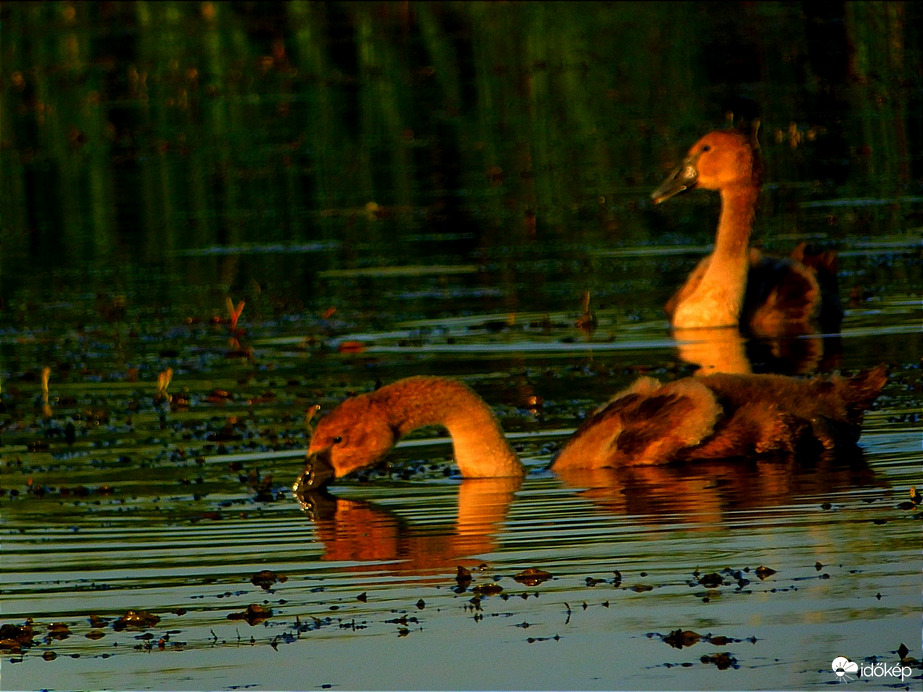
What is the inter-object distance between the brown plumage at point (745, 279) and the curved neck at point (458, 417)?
4960 millimetres

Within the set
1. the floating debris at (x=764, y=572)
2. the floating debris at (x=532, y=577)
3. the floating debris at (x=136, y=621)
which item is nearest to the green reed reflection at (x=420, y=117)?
the floating debris at (x=532, y=577)

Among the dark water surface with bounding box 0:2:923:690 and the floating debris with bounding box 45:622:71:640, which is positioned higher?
the dark water surface with bounding box 0:2:923:690

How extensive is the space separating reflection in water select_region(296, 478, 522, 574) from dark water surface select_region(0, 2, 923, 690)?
0.03 meters

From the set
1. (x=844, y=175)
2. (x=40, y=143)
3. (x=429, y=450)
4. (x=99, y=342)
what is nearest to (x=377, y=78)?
(x=40, y=143)

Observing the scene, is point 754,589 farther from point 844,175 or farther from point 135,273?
point 844,175

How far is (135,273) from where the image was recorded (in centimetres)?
1973

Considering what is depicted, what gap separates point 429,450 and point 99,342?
514cm

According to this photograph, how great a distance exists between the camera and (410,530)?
387 inches

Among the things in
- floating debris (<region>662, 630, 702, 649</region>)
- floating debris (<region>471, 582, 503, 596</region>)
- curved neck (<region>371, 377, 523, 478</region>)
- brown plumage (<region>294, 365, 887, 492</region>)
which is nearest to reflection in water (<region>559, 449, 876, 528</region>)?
brown plumage (<region>294, 365, 887, 492</region>)

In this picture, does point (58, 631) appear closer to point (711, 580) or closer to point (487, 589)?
point (487, 589)

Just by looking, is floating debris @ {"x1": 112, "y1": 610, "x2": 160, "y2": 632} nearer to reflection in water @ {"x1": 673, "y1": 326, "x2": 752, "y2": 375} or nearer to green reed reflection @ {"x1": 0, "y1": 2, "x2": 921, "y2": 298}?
reflection in water @ {"x1": 673, "y1": 326, "x2": 752, "y2": 375}

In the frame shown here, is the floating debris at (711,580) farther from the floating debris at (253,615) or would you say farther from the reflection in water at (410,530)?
the floating debris at (253,615)

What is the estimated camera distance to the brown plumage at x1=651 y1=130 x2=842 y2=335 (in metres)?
15.6

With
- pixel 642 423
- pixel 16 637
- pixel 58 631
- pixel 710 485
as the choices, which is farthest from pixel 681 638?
pixel 642 423
